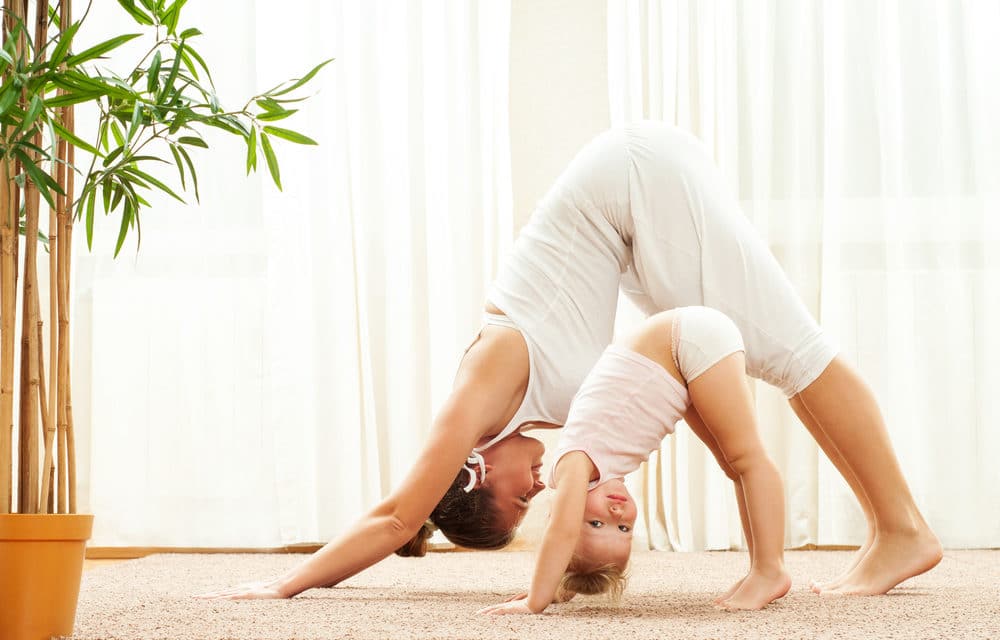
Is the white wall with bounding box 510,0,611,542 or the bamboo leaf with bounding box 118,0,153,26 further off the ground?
the white wall with bounding box 510,0,611,542

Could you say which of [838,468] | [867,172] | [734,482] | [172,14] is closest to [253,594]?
[734,482]

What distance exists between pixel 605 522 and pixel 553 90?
6.56ft

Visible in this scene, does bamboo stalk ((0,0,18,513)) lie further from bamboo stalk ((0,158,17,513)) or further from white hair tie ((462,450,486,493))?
white hair tie ((462,450,486,493))

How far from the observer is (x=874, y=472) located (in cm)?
169

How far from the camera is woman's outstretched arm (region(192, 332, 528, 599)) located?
1.61m

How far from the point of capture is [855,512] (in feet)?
9.58

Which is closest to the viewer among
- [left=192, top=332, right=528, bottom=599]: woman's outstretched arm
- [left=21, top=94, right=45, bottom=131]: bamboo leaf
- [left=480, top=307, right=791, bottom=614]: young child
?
[left=21, top=94, right=45, bottom=131]: bamboo leaf

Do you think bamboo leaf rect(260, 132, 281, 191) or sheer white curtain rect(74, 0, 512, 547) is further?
sheer white curtain rect(74, 0, 512, 547)

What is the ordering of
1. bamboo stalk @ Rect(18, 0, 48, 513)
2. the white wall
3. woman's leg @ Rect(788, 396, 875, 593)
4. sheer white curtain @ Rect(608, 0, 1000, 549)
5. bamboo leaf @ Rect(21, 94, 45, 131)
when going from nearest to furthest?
1. bamboo leaf @ Rect(21, 94, 45, 131)
2. bamboo stalk @ Rect(18, 0, 48, 513)
3. woman's leg @ Rect(788, 396, 875, 593)
4. sheer white curtain @ Rect(608, 0, 1000, 549)
5. the white wall

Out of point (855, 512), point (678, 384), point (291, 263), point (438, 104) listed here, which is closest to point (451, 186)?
point (438, 104)

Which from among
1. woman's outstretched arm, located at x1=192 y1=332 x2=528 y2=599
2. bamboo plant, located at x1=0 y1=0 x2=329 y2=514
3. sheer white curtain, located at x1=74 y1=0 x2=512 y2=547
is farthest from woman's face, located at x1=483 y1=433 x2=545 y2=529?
sheer white curtain, located at x1=74 y1=0 x2=512 y2=547

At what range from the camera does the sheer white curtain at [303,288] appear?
301 centimetres

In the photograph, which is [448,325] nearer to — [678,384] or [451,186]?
[451,186]

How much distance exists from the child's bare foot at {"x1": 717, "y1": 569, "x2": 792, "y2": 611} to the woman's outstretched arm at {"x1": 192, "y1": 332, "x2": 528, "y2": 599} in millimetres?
470
